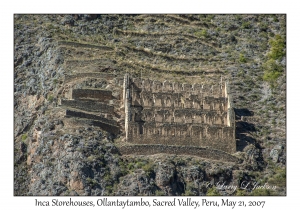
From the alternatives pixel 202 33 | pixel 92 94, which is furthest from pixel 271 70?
pixel 92 94

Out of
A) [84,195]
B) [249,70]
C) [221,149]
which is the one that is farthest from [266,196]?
[249,70]

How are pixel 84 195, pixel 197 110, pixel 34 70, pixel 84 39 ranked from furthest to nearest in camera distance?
pixel 84 39, pixel 34 70, pixel 197 110, pixel 84 195

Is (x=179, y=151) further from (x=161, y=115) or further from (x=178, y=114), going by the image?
(x=178, y=114)

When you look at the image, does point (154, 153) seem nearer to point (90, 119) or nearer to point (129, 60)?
point (90, 119)

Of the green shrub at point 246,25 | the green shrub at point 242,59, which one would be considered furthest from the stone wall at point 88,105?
the green shrub at point 246,25

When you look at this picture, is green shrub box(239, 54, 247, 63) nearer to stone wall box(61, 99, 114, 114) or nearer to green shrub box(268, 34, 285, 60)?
green shrub box(268, 34, 285, 60)

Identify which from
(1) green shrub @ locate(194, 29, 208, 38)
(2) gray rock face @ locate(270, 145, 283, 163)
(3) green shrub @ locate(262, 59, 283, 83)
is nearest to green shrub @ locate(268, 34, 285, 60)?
(3) green shrub @ locate(262, 59, 283, 83)

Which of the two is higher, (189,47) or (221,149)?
(189,47)

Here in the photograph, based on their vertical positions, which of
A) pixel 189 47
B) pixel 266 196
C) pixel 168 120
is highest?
pixel 189 47
